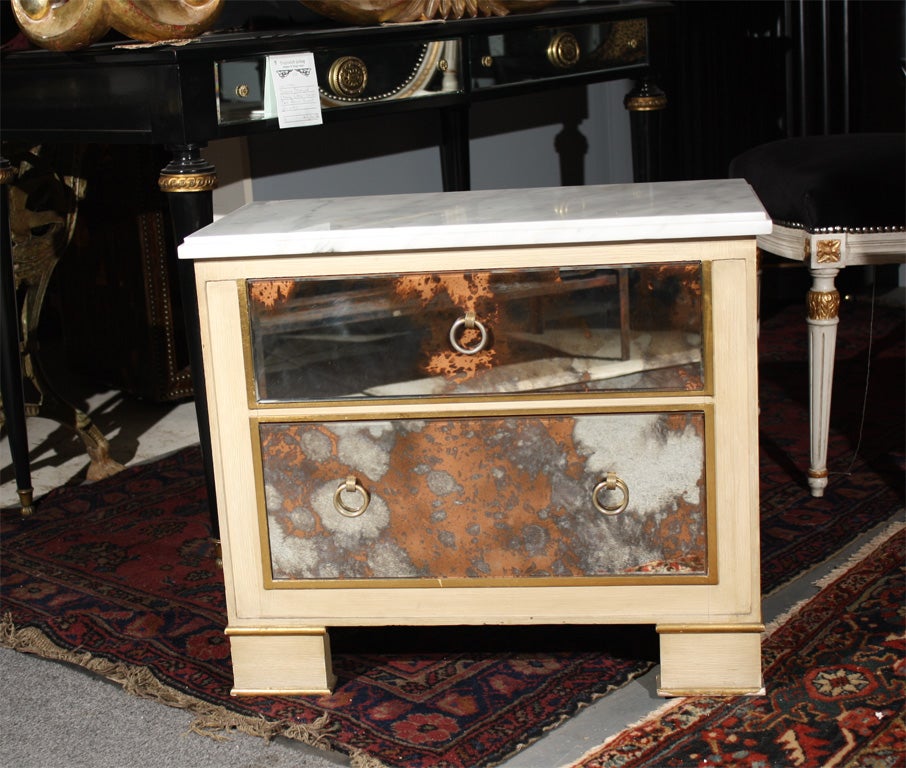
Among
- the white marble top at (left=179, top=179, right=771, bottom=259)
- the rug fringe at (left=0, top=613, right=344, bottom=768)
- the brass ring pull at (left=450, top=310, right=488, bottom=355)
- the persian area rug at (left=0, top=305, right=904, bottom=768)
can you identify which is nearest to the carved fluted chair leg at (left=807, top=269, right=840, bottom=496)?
the persian area rug at (left=0, top=305, right=904, bottom=768)

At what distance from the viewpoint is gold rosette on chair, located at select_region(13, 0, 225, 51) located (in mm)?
Answer: 1828

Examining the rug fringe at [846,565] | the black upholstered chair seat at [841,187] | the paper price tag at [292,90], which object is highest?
the paper price tag at [292,90]

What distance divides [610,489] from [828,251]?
0.74m

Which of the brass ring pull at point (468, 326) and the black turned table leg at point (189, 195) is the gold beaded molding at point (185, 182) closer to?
the black turned table leg at point (189, 195)

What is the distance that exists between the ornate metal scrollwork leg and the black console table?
14 cm

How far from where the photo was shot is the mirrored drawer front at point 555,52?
2.29m

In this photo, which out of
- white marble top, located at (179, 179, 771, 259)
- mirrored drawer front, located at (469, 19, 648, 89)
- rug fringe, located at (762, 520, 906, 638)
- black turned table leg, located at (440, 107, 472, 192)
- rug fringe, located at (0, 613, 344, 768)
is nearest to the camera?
white marble top, located at (179, 179, 771, 259)

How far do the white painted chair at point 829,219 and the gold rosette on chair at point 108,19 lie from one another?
38.5 inches

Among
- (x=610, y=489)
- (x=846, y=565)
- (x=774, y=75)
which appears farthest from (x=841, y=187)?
(x=774, y=75)

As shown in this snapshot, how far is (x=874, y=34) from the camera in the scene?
3672 millimetres

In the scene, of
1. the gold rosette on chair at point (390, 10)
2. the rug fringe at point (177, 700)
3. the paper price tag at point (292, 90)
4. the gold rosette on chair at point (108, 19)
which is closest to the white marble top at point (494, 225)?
the paper price tag at point (292, 90)

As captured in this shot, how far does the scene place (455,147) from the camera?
2.93 m

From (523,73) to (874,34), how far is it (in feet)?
5.75

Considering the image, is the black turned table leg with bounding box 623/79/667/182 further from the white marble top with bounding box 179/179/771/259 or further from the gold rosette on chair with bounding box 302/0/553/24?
the white marble top with bounding box 179/179/771/259
